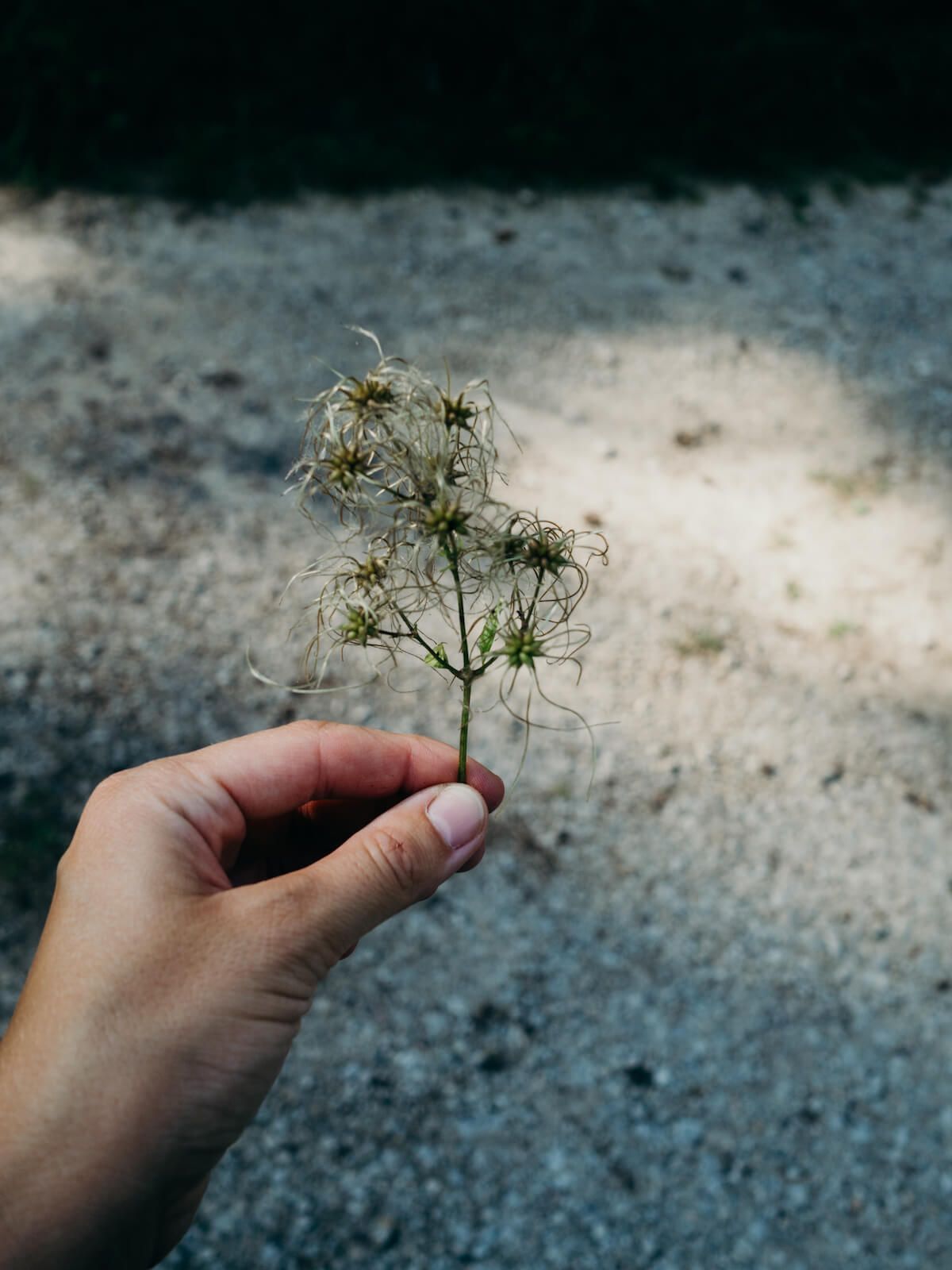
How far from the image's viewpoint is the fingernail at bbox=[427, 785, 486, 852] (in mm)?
1955

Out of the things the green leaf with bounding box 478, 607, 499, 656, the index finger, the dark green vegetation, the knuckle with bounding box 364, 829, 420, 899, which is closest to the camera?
the green leaf with bounding box 478, 607, 499, 656

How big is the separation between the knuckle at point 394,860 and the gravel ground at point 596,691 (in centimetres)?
149

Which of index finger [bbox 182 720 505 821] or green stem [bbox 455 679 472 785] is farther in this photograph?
index finger [bbox 182 720 505 821]

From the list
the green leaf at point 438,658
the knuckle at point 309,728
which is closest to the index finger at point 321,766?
the knuckle at point 309,728

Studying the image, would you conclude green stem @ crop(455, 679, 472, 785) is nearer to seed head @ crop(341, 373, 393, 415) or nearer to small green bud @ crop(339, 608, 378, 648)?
small green bud @ crop(339, 608, 378, 648)

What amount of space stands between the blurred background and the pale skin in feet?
4.43

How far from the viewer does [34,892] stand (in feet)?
10.8

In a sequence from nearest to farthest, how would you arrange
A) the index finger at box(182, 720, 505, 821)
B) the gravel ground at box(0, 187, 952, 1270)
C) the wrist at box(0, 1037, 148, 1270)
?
the wrist at box(0, 1037, 148, 1270)
the index finger at box(182, 720, 505, 821)
the gravel ground at box(0, 187, 952, 1270)

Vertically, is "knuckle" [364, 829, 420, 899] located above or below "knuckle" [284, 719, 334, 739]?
below

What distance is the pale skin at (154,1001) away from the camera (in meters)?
1.64

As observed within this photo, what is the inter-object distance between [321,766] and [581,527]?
2.48 m

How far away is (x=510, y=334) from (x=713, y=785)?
2.60 m

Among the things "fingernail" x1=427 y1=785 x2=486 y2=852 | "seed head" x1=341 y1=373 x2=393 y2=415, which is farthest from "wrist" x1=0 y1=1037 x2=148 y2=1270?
"seed head" x1=341 y1=373 x2=393 y2=415

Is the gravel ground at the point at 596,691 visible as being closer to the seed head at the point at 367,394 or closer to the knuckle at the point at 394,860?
the knuckle at the point at 394,860
